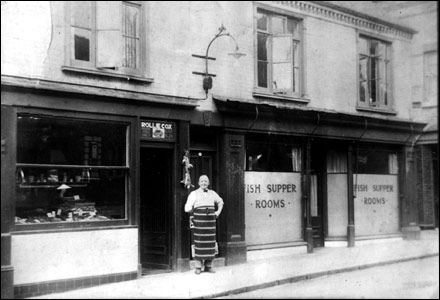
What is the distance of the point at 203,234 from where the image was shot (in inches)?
397

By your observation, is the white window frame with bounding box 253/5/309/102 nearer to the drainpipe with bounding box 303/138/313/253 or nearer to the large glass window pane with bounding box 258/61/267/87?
the large glass window pane with bounding box 258/61/267/87

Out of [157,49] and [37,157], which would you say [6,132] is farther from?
[157,49]

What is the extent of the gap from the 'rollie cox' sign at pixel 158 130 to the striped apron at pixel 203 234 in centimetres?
152

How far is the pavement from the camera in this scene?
8.44 metres

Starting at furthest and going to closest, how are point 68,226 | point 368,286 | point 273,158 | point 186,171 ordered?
point 273,158 → point 186,171 → point 68,226 → point 368,286

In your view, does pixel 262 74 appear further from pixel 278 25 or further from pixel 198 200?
pixel 198 200

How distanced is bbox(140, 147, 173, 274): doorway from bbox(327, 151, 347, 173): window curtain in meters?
5.74

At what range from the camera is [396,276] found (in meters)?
9.74

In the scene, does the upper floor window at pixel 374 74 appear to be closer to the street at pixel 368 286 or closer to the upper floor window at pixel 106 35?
the street at pixel 368 286

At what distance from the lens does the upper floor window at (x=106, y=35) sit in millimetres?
8828

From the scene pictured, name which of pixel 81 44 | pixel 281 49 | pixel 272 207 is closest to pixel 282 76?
pixel 281 49

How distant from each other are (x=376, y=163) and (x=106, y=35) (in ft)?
31.0

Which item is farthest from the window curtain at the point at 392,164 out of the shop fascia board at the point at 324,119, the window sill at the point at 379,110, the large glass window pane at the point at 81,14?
the large glass window pane at the point at 81,14

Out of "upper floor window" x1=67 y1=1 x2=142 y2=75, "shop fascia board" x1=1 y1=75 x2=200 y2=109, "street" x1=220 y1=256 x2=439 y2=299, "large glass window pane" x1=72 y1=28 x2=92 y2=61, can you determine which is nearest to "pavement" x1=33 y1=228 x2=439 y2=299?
"street" x1=220 y1=256 x2=439 y2=299
